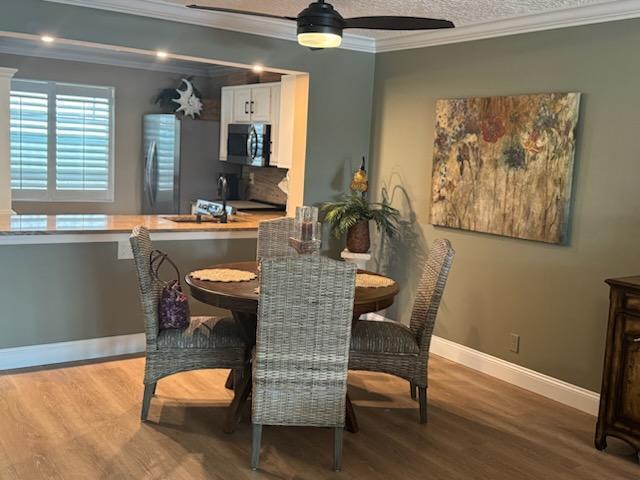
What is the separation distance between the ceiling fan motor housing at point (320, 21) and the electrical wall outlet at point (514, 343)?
92.9 inches

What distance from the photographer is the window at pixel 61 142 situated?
7.07 meters

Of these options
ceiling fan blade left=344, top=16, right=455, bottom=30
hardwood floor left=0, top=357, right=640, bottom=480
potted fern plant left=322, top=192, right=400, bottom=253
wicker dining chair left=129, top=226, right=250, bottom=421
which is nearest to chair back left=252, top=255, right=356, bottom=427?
hardwood floor left=0, top=357, right=640, bottom=480

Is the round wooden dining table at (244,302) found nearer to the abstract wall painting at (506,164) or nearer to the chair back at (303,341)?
the chair back at (303,341)

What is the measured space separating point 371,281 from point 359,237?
1300 mm

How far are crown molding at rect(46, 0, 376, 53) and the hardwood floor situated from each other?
7.58 feet

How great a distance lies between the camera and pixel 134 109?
752cm

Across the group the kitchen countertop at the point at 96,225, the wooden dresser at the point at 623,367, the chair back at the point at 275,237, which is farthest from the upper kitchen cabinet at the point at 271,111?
the wooden dresser at the point at 623,367

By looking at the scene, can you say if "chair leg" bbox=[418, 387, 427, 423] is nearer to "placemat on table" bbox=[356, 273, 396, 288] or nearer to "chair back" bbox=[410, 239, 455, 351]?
"chair back" bbox=[410, 239, 455, 351]

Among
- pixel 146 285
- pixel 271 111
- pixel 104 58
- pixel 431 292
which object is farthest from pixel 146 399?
pixel 104 58

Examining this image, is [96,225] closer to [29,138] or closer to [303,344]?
[303,344]

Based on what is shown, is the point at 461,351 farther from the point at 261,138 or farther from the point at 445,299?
the point at 261,138

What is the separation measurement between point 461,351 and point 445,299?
39cm

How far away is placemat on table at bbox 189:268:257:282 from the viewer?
3.66 meters

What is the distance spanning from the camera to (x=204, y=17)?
458 cm
